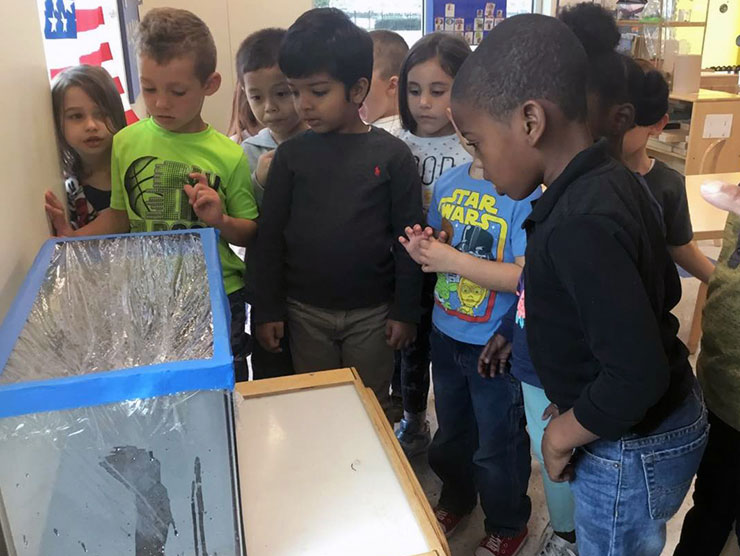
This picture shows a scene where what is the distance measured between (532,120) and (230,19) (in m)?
3.18

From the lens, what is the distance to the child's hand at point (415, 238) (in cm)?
126

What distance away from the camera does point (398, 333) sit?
4.70ft

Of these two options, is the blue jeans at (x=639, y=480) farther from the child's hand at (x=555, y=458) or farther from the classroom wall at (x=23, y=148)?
the classroom wall at (x=23, y=148)

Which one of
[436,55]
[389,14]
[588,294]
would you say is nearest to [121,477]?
[588,294]

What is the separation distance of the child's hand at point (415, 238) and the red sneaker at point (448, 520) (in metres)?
0.68

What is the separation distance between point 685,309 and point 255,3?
2.74 meters

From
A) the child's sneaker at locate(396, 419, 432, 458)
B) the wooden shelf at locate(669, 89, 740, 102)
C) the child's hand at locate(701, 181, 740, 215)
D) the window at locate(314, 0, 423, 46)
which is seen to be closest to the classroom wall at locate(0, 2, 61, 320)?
the child's hand at locate(701, 181, 740, 215)

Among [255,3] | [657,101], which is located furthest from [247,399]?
[255,3]

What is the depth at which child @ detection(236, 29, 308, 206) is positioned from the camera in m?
1.58

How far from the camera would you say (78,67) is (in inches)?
47.9

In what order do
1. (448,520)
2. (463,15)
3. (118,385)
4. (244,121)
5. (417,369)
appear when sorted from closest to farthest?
(118,385) < (448,520) < (417,369) < (244,121) < (463,15)

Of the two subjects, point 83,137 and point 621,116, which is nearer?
point 621,116

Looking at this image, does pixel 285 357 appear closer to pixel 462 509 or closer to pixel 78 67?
pixel 462 509

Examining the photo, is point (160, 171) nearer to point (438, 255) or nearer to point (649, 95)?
point (438, 255)
